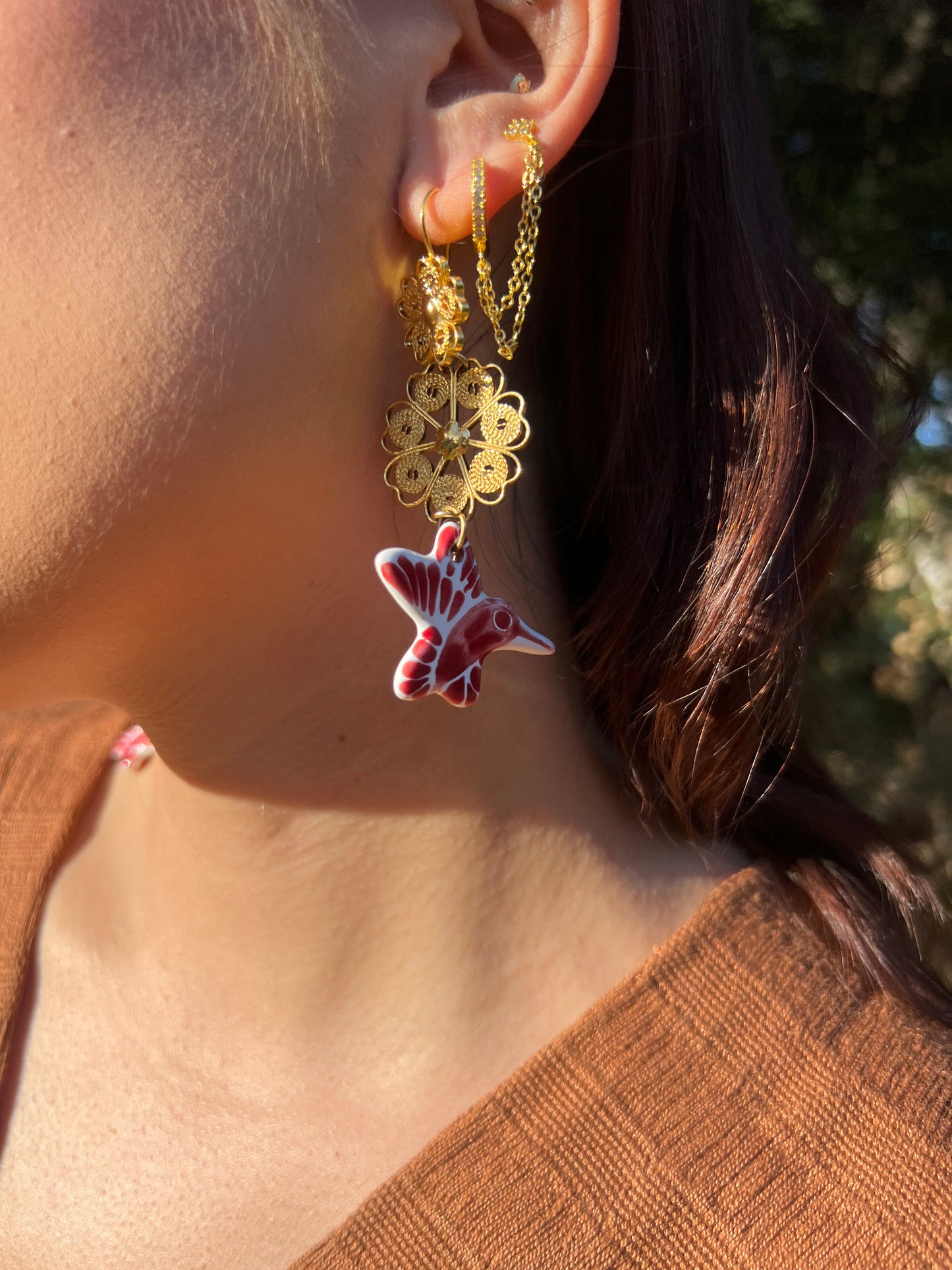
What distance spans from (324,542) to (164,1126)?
0.70 m

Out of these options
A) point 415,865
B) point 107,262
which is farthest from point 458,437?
point 415,865

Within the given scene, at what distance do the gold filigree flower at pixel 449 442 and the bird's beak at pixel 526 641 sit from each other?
0.13 meters

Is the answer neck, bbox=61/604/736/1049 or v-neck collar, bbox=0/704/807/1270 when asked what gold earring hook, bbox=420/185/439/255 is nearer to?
neck, bbox=61/604/736/1049

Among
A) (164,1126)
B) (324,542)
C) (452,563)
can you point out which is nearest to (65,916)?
(164,1126)

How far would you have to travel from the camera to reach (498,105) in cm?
111

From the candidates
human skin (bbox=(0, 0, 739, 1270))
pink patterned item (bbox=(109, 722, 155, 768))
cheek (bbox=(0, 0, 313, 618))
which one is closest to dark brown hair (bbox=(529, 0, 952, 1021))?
human skin (bbox=(0, 0, 739, 1270))

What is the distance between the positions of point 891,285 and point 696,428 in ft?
4.05

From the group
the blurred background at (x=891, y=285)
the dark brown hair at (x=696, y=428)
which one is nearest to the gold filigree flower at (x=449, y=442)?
the dark brown hair at (x=696, y=428)

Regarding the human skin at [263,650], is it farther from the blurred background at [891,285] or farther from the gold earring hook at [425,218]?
the blurred background at [891,285]

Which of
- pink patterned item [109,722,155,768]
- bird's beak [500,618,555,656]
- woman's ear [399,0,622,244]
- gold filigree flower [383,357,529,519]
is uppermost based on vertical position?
woman's ear [399,0,622,244]

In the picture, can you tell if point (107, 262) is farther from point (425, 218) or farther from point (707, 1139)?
point (707, 1139)

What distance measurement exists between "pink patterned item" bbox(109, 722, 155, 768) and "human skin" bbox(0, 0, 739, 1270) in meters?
0.13

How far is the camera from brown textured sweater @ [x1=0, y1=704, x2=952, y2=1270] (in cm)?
108

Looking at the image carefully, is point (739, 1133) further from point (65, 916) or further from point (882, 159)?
point (882, 159)
